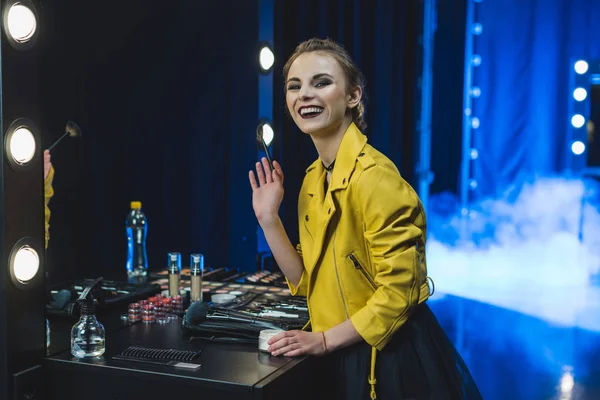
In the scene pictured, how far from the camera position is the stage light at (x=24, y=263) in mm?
1223

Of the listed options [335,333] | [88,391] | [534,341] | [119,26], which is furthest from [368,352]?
[119,26]

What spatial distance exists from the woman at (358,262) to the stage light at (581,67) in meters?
2.15

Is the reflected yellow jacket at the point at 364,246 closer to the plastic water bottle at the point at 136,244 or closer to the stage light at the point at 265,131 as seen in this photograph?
the stage light at the point at 265,131

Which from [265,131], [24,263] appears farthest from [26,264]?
[265,131]

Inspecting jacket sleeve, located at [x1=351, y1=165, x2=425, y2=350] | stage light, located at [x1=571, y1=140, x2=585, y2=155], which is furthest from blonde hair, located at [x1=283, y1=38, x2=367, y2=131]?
stage light, located at [x1=571, y1=140, x2=585, y2=155]

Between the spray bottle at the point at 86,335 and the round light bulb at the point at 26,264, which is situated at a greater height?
the round light bulb at the point at 26,264

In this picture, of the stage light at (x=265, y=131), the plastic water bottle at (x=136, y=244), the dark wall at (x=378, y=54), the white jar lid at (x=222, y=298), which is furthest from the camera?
the dark wall at (x=378, y=54)

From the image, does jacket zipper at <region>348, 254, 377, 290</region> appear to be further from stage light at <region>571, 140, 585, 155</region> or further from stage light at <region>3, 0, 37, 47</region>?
stage light at <region>571, 140, 585, 155</region>

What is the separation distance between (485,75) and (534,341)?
1.40 metres

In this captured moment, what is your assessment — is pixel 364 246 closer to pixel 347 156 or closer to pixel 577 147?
pixel 347 156

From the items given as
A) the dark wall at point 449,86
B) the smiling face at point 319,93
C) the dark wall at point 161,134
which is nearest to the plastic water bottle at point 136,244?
the dark wall at point 161,134

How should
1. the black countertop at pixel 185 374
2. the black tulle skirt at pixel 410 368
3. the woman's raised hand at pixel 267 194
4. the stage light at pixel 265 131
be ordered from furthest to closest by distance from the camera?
the stage light at pixel 265 131, the woman's raised hand at pixel 267 194, the black tulle skirt at pixel 410 368, the black countertop at pixel 185 374

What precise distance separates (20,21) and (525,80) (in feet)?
8.70

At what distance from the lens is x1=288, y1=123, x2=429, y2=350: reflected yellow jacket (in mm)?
1241
